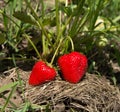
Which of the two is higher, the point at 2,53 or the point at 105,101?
the point at 2,53

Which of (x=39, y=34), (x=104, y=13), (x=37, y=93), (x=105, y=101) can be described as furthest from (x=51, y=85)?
(x=104, y=13)

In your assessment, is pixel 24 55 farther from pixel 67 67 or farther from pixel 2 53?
pixel 67 67

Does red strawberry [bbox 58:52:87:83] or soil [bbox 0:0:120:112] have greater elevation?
red strawberry [bbox 58:52:87:83]

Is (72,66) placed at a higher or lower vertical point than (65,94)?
higher

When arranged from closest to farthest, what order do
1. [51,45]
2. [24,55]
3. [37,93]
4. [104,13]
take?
[37,93]
[51,45]
[24,55]
[104,13]
